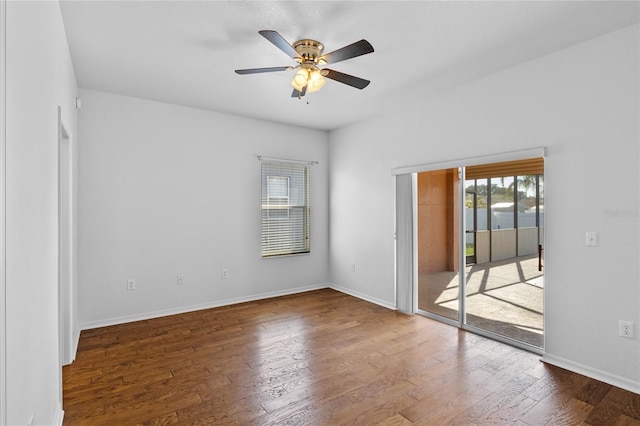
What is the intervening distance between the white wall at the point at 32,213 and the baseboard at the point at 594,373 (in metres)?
3.75

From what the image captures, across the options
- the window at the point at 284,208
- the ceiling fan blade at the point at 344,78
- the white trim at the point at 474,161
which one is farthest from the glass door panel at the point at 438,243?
the window at the point at 284,208

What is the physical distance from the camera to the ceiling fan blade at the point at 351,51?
7.44 ft

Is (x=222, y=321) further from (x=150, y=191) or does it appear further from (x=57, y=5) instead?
(x=57, y=5)

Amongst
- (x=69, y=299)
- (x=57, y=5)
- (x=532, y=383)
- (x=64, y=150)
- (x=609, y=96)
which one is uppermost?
(x=57, y=5)

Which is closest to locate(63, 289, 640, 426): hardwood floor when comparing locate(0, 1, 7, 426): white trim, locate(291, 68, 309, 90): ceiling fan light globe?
locate(0, 1, 7, 426): white trim

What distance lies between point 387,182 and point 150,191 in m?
3.19

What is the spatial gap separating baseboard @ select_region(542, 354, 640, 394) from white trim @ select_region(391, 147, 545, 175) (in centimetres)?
186

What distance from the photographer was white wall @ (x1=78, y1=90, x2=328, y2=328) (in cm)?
394

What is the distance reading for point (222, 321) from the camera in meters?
4.14

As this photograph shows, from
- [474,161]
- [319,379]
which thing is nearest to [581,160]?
[474,161]

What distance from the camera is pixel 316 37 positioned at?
271 centimetres

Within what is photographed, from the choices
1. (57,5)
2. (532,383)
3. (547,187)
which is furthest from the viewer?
(547,187)

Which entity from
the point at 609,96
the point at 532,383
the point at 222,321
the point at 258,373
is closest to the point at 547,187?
the point at 609,96

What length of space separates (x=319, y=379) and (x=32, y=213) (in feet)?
7.43
